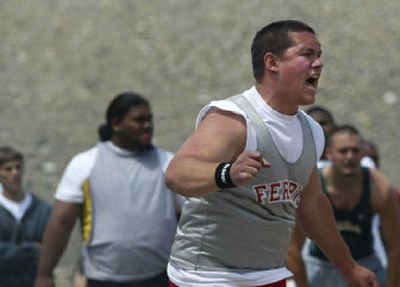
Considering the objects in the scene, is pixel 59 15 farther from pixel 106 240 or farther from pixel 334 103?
pixel 106 240

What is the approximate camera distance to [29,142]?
15.6m

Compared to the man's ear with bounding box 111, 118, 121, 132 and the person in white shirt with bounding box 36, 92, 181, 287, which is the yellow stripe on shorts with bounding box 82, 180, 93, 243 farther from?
the man's ear with bounding box 111, 118, 121, 132

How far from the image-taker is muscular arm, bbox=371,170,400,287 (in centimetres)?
827

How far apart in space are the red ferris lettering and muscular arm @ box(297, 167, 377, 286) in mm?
397

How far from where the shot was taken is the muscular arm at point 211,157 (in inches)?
199

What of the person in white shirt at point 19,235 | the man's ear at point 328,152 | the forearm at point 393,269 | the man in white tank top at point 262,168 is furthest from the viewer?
the person in white shirt at point 19,235

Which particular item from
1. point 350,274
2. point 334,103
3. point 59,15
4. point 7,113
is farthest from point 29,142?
point 350,274

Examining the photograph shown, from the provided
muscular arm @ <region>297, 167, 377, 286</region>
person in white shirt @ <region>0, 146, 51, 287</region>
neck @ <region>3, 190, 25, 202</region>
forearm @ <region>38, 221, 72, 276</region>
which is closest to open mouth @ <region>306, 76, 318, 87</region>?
muscular arm @ <region>297, 167, 377, 286</region>

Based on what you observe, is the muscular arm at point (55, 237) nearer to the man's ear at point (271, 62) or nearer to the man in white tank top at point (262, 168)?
the man in white tank top at point (262, 168)

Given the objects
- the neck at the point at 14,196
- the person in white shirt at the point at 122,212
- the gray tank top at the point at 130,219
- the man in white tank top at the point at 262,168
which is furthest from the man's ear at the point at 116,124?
the man in white tank top at the point at 262,168

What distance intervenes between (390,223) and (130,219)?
1.41 m

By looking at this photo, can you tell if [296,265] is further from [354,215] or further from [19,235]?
[19,235]

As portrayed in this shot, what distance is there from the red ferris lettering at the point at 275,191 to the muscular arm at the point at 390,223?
2489 millimetres

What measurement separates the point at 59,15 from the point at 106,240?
28.1ft
